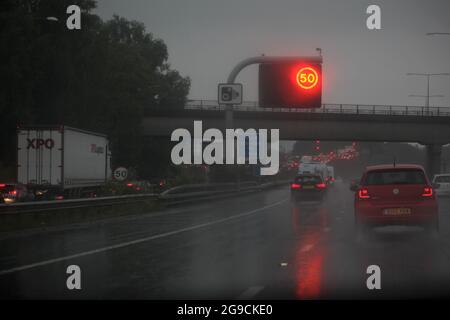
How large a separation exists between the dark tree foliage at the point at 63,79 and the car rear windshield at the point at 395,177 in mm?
25343

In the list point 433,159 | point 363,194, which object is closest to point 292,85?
point 363,194

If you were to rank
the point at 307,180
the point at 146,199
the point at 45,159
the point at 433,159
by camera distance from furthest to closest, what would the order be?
the point at 433,159 < the point at 307,180 < the point at 45,159 < the point at 146,199

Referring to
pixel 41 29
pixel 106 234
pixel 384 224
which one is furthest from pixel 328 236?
pixel 41 29

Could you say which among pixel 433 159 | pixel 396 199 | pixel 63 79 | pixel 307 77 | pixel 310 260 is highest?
pixel 63 79

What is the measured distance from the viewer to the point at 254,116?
2282 inches

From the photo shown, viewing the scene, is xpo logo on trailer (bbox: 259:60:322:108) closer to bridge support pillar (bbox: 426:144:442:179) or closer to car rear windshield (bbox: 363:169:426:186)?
car rear windshield (bbox: 363:169:426:186)

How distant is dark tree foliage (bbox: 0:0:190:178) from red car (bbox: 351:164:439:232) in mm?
25494

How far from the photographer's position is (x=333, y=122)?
194ft

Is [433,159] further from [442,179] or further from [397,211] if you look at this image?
[397,211]

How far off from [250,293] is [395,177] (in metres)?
8.29

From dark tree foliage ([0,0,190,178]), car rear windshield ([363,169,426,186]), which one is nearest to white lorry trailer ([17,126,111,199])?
dark tree foliage ([0,0,190,178])

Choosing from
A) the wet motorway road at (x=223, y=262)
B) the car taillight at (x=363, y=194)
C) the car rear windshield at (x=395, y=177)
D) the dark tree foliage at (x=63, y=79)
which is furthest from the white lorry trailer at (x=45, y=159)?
the car rear windshield at (x=395, y=177)

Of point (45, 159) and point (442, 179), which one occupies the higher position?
point (45, 159)
